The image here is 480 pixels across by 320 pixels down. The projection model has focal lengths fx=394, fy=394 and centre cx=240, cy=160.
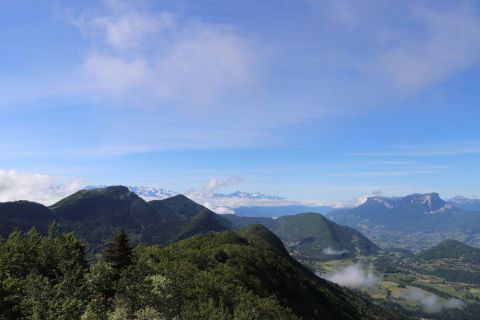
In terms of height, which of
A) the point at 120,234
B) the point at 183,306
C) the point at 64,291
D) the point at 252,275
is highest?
the point at 120,234

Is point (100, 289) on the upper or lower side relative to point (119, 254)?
lower

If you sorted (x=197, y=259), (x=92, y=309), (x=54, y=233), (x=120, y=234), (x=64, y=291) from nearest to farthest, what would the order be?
(x=92, y=309) → (x=64, y=291) → (x=120, y=234) → (x=54, y=233) → (x=197, y=259)

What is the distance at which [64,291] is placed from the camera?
72750mm

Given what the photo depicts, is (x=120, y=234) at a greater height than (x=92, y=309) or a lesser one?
greater

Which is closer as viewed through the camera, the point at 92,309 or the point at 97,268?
the point at 92,309

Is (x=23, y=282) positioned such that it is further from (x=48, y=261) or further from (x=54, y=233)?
(x=54, y=233)

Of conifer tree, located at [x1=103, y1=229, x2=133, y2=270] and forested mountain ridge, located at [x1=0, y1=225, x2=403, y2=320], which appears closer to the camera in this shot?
forested mountain ridge, located at [x1=0, y1=225, x2=403, y2=320]

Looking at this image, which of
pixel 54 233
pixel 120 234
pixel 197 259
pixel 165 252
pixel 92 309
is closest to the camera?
pixel 92 309

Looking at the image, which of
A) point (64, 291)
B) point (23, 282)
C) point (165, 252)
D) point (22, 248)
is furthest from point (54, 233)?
point (64, 291)

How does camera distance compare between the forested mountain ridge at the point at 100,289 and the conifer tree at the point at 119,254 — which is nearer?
the forested mountain ridge at the point at 100,289

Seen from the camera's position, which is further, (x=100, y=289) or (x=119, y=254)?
(x=119, y=254)

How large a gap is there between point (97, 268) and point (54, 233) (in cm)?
6000

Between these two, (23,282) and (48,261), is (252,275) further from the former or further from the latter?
(23,282)

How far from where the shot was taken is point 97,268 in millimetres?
81562
